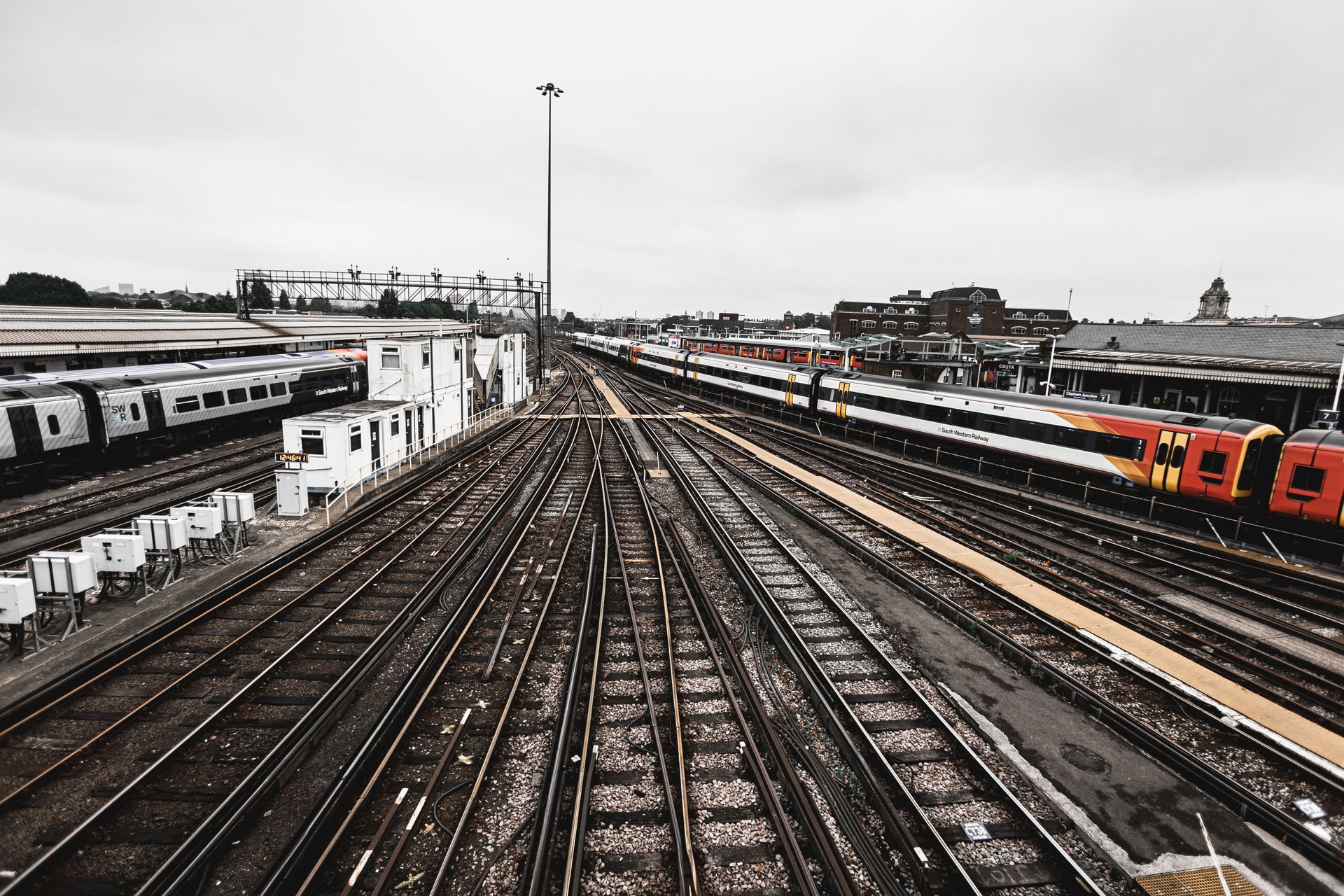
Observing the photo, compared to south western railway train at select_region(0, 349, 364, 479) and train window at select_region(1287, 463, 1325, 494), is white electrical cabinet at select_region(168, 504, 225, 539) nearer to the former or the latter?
south western railway train at select_region(0, 349, 364, 479)

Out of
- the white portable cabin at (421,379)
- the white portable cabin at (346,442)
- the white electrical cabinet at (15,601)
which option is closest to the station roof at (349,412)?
Result: the white portable cabin at (346,442)

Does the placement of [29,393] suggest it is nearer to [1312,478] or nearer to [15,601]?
[15,601]

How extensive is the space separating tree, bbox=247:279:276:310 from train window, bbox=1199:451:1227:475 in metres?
85.8

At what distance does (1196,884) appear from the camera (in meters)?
6.18

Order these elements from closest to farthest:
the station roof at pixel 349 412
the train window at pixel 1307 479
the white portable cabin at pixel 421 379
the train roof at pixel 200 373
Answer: the train window at pixel 1307 479
the station roof at pixel 349 412
the train roof at pixel 200 373
the white portable cabin at pixel 421 379

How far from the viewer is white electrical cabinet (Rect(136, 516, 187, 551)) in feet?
39.4

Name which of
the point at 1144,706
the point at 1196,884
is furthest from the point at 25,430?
the point at 1144,706

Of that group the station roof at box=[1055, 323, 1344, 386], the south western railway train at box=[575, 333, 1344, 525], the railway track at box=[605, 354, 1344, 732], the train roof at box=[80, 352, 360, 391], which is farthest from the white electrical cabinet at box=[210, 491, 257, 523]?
the station roof at box=[1055, 323, 1344, 386]

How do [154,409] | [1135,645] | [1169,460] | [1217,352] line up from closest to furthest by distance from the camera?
[1135,645] < [1169,460] < [154,409] < [1217,352]

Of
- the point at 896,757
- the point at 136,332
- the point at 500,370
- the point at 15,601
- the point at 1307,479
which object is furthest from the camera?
the point at 500,370

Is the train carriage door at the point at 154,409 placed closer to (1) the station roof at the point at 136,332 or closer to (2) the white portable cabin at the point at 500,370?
(1) the station roof at the point at 136,332

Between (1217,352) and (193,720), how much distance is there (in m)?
44.5

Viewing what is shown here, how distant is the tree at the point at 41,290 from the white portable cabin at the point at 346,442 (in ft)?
274

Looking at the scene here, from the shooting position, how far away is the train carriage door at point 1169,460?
672 inches
